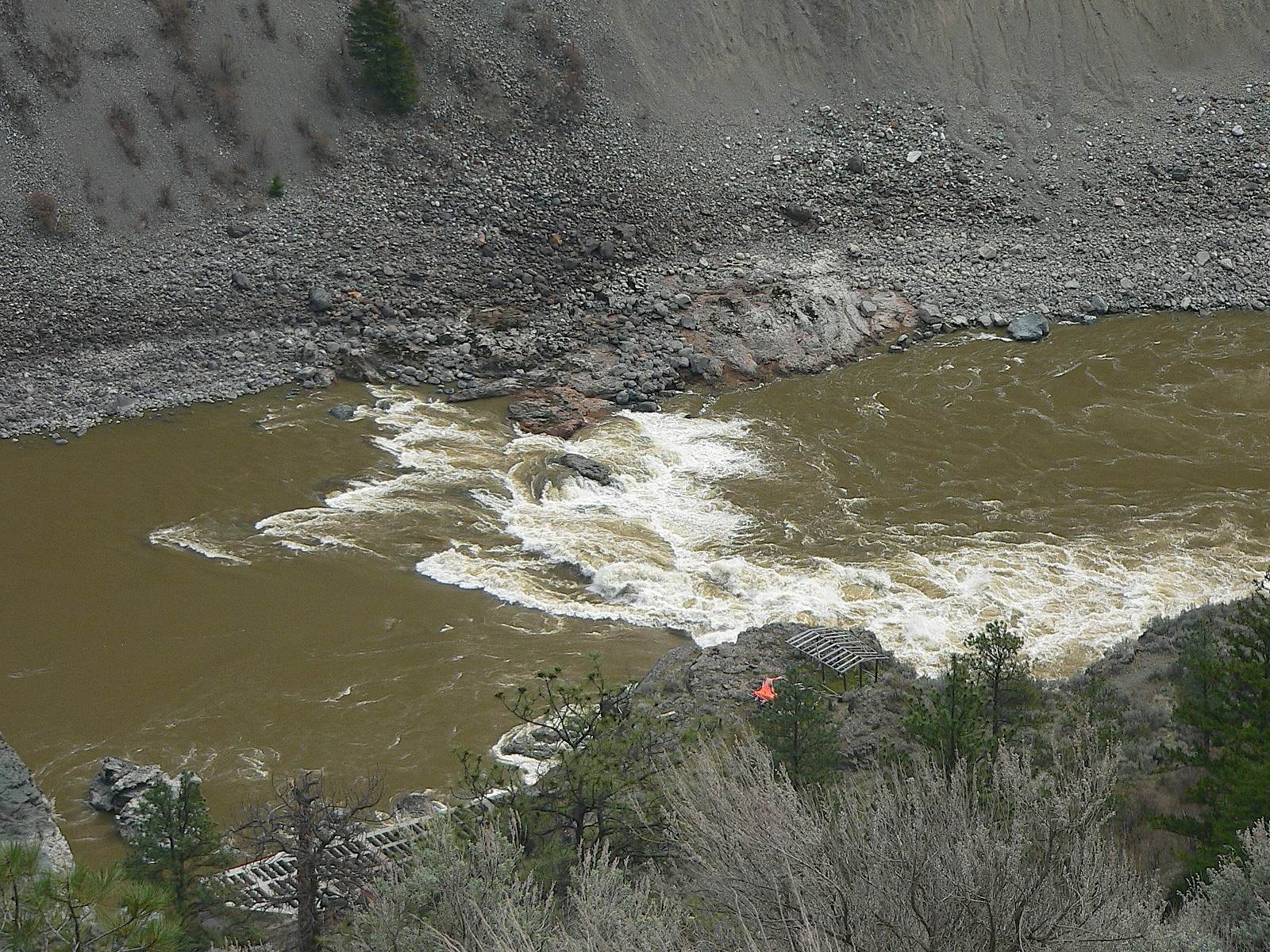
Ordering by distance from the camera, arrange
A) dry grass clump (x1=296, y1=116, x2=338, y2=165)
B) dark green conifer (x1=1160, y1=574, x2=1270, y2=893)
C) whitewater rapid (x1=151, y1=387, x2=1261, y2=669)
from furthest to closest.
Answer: dry grass clump (x1=296, y1=116, x2=338, y2=165), whitewater rapid (x1=151, y1=387, x2=1261, y2=669), dark green conifer (x1=1160, y1=574, x2=1270, y2=893)

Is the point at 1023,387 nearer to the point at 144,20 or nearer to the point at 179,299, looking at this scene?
the point at 179,299

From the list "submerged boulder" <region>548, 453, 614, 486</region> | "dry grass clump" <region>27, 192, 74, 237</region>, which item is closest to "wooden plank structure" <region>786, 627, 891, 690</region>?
"submerged boulder" <region>548, 453, 614, 486</region>

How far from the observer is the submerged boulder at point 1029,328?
33.9m

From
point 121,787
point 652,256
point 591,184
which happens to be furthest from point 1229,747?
point 591,184

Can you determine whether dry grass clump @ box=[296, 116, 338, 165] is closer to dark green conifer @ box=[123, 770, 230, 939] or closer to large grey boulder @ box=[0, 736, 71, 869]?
dark green conifer @ box=[123, 770, 230, 939]

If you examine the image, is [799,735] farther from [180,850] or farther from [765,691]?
[180,850]

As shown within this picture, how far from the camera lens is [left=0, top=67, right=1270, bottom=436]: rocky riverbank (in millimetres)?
31500

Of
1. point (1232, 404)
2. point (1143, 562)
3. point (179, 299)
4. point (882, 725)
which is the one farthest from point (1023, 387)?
point (179, 299)

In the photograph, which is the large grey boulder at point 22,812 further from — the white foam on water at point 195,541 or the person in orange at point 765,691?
the white foam on water at point 195,541

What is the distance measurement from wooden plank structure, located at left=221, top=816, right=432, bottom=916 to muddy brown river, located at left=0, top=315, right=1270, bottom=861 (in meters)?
2.80

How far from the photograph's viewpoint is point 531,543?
941 inches

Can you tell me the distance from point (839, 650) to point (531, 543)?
7.72 metres

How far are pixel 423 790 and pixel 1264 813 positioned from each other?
35.9 ft

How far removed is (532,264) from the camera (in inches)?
1385
